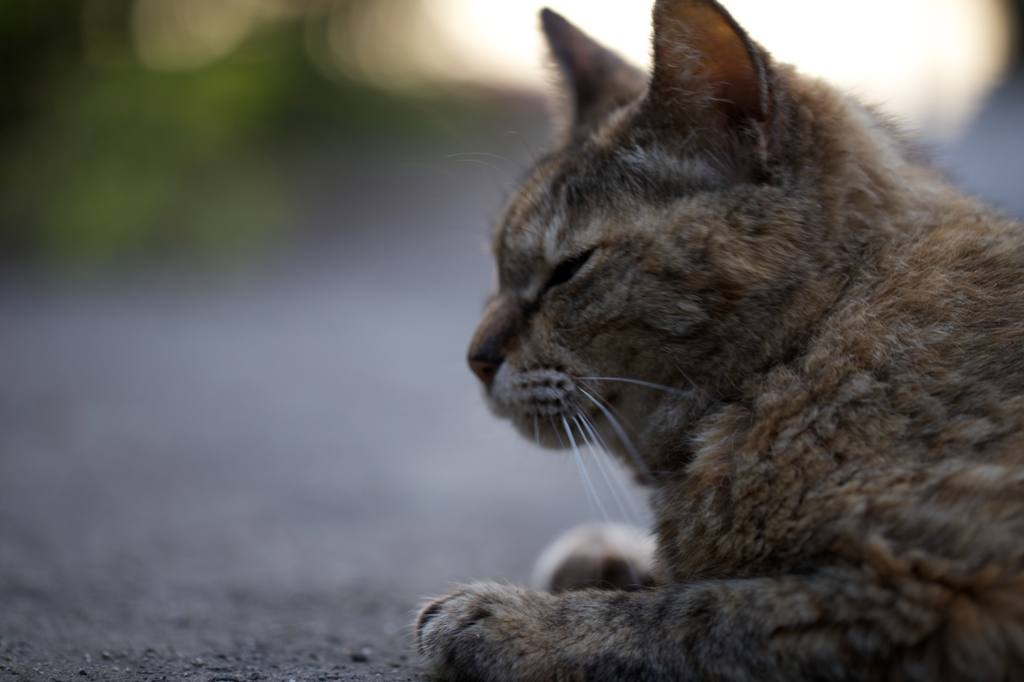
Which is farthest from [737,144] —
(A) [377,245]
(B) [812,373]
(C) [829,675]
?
(A) [377,245]

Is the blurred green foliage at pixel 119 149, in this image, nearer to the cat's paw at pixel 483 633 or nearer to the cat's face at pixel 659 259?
the cat's face at pixel 659 259

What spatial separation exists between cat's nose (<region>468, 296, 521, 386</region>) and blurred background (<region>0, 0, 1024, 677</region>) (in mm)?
305

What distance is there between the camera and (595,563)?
214cm

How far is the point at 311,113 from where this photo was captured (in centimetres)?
1090

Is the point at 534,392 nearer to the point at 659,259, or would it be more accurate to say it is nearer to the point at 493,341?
the point at 493,341

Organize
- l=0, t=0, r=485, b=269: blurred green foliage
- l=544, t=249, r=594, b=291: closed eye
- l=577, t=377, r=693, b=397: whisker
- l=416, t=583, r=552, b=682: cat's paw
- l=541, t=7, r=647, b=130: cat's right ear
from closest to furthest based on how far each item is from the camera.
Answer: l=416, t=583, r=552, b=682: cat's paw < l=577, t=377, r=693, b=397: whisker < l=544, t=249, r=594, b=291: closed eye < l=541, t=7, r=647, b=130: cat's right ear < l=0, t=0, r=485, b=269: blurred green foliage

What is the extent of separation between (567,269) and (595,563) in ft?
2.82

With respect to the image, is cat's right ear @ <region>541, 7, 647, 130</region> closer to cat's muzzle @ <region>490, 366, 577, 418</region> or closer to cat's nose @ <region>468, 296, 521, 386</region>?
cat's nose @ <region>468, 296, 521, 386</region>

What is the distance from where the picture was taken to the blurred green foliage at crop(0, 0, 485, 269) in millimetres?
7480

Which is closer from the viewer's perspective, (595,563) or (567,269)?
(567,269)

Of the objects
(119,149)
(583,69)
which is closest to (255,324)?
(119,149)

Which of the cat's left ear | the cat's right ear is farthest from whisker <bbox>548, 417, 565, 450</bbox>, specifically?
the cat's right ear

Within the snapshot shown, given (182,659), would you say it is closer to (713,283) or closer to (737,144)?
(713,283)

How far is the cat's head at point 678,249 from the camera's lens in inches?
63.7
